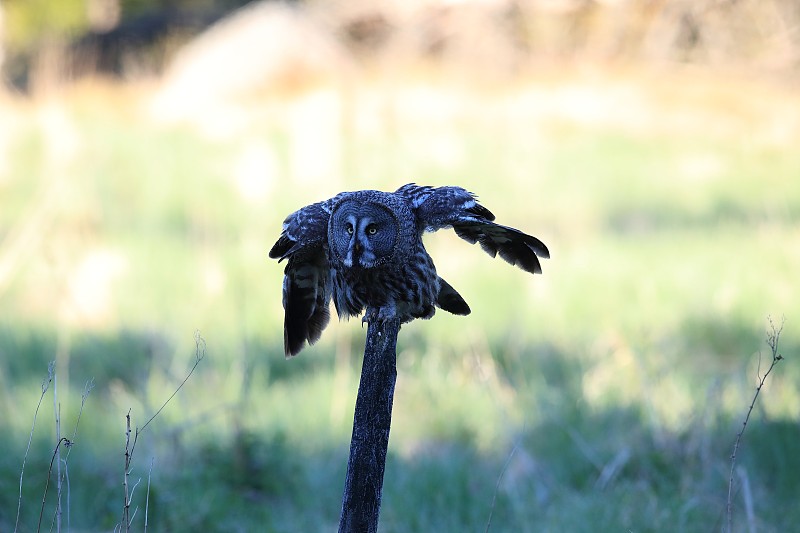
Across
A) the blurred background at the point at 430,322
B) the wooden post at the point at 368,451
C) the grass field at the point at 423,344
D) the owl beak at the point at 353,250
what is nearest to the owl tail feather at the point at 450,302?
the owl beak at the point at 353,250

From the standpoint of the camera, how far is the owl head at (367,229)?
2.64m

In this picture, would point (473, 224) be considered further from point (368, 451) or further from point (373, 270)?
point (368, 451)

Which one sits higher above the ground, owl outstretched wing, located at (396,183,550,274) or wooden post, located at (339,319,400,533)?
owl outstretched wing, located at (396,183,550,274)

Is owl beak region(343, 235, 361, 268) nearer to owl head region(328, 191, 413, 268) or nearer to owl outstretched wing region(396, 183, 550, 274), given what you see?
owl head region(328, 191, 413, 268)

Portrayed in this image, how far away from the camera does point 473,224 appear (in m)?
2.68

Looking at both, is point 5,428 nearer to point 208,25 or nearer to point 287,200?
point 287,200

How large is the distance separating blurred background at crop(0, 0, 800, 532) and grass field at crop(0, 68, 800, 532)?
2 centimetres

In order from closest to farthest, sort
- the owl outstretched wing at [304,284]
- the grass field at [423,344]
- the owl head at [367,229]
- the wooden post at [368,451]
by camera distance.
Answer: the wooden post at [368,451]
the owl head at [367,229]
the owl outstretched wing at [304,284]
the grass field at [423,344]

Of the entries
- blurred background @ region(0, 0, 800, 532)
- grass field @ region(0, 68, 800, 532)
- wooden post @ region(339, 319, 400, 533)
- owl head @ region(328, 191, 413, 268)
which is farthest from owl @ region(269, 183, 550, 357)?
grass field @ region(0, 68, 800, 532)

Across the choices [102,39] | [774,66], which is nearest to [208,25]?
[102,39]

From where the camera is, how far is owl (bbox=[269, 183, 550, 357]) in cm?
266

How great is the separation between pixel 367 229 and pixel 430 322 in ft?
13.1

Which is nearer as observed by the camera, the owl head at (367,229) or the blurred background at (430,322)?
the owl head at (367,229)

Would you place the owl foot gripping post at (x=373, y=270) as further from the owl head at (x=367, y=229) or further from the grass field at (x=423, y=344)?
the grass field at (x=423, y=344)
